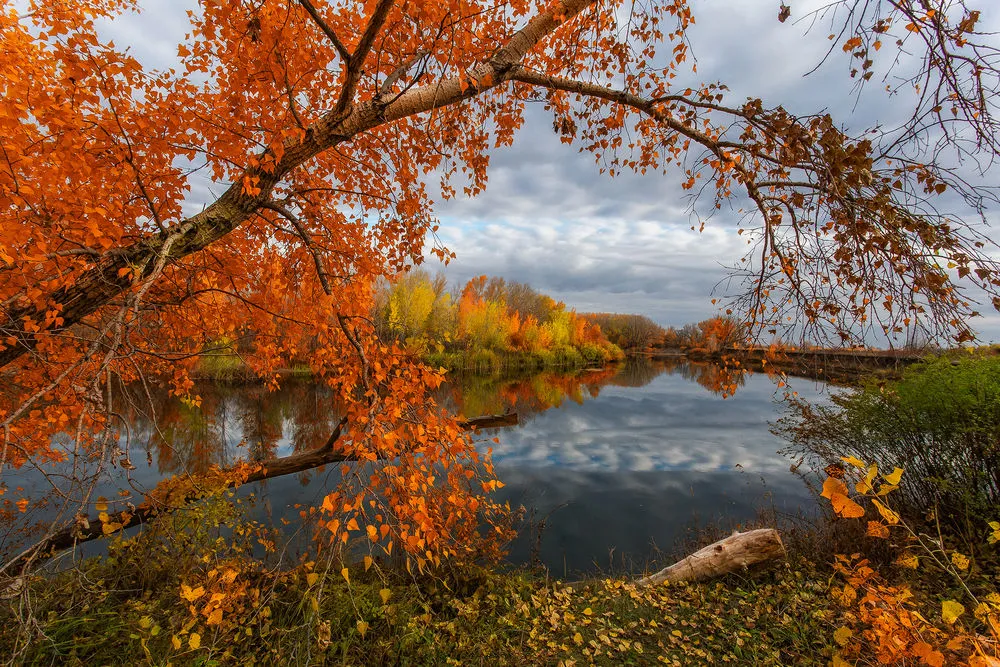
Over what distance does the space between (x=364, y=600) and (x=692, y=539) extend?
6356 mm

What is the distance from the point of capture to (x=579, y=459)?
44.2ft

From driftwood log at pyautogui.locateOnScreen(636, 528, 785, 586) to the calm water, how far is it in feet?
5.20

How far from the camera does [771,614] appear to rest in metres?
4.36

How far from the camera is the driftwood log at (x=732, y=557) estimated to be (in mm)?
5324

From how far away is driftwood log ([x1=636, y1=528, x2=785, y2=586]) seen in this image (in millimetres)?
5324

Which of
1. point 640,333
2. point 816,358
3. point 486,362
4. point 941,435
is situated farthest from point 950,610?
point 640,333

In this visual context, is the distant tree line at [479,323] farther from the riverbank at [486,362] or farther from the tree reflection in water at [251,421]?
the tree reflection in water at [251,421]

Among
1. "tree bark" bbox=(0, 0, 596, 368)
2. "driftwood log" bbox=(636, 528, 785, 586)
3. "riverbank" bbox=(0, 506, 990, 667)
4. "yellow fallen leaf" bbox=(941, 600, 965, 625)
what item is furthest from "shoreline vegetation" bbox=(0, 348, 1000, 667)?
"tree bark" bbox=(0, 0, 596, 368)

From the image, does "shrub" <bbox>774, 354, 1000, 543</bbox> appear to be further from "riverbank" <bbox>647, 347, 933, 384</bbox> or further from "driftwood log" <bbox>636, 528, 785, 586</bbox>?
"riverbank" <bbox>647, 347, 933, 384</bbox>

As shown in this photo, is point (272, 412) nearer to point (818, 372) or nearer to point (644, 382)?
point (818, 372)

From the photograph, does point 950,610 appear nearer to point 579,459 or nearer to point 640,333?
point 579,459

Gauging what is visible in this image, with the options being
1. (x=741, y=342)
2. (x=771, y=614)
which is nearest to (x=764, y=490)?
(x=771, y=614)

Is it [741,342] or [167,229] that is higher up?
[167,229]

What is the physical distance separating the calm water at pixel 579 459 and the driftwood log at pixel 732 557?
5.20ft
